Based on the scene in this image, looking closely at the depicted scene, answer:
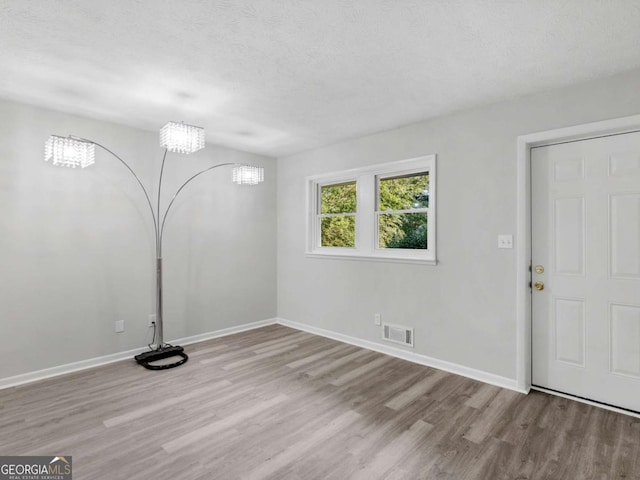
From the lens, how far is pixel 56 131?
3273 mm

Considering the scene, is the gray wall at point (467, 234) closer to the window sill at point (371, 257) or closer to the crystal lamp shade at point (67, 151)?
the window sill at point (371, 257)

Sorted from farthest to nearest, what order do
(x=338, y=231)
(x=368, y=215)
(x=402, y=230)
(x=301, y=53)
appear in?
(x=338, y=231) < (x=368, y=215) < (x=402, y=230) < (x=301, y=53)

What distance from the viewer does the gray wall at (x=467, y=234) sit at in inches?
110

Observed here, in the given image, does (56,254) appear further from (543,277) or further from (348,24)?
(543,277)

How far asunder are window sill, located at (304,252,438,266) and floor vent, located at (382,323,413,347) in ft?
2.43

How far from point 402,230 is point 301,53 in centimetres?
228

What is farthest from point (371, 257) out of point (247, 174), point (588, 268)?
point (588, 268)

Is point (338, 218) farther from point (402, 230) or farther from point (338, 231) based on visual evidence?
point (402, 230)

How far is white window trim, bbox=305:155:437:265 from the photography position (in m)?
3.55

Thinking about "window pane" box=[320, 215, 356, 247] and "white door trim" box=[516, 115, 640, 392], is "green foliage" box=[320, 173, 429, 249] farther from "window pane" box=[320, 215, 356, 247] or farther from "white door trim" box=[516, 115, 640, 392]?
"white door trim" box=[516, 115, 640, 392]

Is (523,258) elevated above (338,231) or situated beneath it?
situated beneath

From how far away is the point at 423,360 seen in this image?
11.7 ft

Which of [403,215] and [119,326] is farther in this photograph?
[403,215]

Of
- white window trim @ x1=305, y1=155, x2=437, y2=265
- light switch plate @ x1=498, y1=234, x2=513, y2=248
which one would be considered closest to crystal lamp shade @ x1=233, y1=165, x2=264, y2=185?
white window trim @ x1=305, y1=155, x2=437, y2=265
